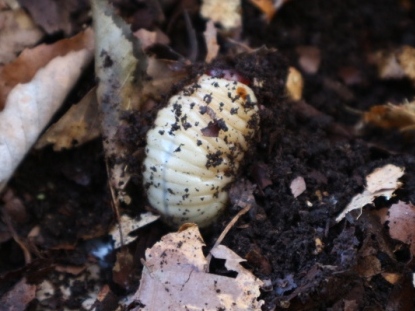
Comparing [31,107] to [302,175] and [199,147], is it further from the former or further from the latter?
[302,175]

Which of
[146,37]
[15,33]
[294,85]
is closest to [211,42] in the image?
[146,37]

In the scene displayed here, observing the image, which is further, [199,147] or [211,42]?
[211,42]

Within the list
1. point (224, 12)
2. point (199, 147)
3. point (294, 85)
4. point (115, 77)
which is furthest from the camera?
point (224, 12)

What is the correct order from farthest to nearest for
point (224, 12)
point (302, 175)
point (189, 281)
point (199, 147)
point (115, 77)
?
point (224, 12) → point (115, 77) → point (302, 175) → point (199, 147) → point (189, 281)

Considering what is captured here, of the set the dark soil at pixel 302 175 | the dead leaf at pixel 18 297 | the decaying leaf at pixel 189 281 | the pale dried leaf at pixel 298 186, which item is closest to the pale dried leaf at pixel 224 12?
the dark soil at pixel 302 175

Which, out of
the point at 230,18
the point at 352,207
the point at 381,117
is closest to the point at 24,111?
the point at 230,18

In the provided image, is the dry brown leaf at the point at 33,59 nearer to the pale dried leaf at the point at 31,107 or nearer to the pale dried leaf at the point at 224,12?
the pale dried leaf at the point at 31,107

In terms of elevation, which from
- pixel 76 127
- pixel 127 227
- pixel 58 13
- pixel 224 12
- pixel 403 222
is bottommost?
pixel 127 227

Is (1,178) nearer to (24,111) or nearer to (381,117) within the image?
(24,111)
